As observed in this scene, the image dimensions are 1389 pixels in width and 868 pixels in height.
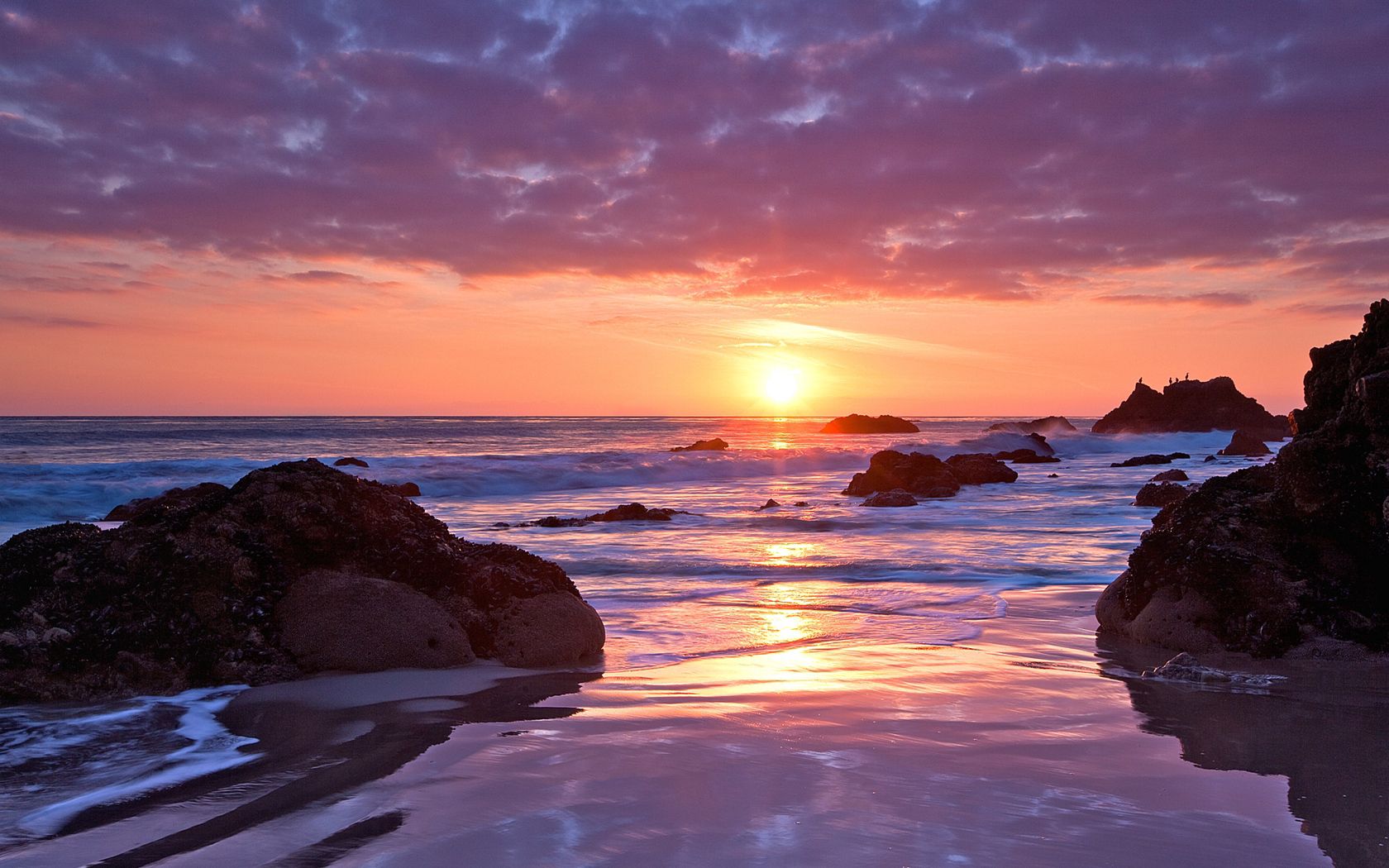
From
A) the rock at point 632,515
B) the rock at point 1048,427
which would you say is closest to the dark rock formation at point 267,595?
the rock at point 632,515

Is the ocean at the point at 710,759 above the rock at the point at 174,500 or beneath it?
beneath

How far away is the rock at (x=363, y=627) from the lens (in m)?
5.32

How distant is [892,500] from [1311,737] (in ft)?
48.0

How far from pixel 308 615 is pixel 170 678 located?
2.51 ft

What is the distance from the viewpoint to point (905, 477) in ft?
72.1

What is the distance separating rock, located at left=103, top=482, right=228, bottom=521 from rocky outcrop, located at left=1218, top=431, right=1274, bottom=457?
38331mm

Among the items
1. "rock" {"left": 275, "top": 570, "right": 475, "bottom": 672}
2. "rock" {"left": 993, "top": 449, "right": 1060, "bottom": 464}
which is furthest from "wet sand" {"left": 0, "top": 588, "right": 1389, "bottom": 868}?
"rock" {"left": 993, "top": 449, "right": 1060, "bottom": 464}

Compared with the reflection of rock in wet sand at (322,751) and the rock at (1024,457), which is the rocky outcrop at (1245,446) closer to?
the rock at (1024,457)

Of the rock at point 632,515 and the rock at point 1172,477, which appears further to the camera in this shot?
the rock at point 1172,477

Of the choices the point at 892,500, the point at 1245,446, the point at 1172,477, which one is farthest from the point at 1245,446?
the point at 892,500

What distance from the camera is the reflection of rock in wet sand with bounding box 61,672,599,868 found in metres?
2.97

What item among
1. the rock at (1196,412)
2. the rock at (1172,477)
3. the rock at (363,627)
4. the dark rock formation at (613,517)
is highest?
the rock at (1196,412)

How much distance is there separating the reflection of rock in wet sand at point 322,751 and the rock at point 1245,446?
3995 centimetres

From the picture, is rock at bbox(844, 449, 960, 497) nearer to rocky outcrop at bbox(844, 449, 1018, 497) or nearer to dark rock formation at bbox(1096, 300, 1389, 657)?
rocky outcrop at bbox(844, 449, 1018, 497)
